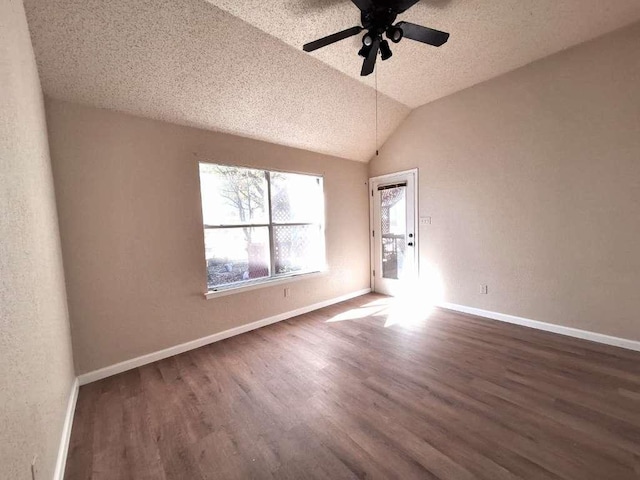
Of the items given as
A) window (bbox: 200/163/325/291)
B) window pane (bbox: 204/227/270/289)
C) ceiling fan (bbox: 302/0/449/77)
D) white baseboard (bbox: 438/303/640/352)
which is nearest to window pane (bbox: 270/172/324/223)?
window (bbox: 200/163/325/291)

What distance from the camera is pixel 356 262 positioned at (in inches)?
179

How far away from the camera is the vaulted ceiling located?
1.82m

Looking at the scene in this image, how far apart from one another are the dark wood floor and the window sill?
581 mm

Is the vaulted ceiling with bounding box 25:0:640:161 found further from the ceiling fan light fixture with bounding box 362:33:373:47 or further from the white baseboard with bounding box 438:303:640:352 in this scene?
the white baseboard with bounding box 438:303:640:352

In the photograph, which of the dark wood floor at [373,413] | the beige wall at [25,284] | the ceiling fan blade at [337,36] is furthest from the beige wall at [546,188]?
the beige wall at [25,284]

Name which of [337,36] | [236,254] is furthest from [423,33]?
[236,254]

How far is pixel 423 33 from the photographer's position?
70.3 inches

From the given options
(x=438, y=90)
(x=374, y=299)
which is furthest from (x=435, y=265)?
(x=438, y=90)

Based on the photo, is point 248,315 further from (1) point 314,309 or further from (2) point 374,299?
(2) point 374,299

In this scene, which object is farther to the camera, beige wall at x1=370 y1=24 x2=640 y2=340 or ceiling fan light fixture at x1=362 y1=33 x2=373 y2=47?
beige wall at x1=370 y1=24 x2=640 y2=340

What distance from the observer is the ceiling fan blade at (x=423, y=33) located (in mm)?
1728

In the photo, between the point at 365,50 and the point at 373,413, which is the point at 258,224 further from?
the point at 373,413

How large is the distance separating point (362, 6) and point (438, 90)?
218 centimetres

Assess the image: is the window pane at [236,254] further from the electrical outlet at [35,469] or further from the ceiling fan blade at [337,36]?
the ceiling fan blade at [337,36]
